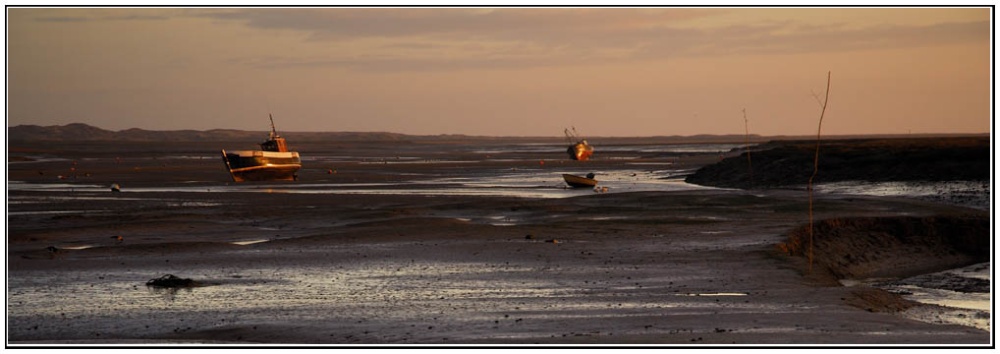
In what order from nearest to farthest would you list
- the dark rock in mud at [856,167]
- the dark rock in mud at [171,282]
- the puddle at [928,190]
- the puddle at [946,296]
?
1. the puddle at [946,296]
2. the dark rock in mud at [171,282]
3. the puddle at [928,190]
4. the dark rock in mud at [856,167]

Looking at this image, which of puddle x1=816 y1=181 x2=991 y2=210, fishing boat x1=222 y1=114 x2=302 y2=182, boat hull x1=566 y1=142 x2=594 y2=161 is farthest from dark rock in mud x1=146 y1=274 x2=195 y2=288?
boat hull x1=566 y1=142 x2=594 y2=161

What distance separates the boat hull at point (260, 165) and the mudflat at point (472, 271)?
18.8 metres

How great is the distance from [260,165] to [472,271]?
44121 millimetres

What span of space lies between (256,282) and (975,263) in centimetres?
1633

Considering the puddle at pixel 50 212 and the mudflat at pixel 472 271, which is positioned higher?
the puddle at pixel 50 212

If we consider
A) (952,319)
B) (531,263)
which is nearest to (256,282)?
(531,263)

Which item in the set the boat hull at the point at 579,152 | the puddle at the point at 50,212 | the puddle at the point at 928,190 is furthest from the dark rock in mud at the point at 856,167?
the boat hull at the point at 579,152

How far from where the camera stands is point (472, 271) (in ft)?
79.2

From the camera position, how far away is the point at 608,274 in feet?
76.0

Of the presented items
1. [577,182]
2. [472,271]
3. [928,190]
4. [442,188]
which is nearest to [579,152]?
[442,188]

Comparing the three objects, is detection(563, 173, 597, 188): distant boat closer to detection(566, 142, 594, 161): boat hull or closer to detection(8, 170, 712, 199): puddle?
detection(8, 170, 712, 199): puddle

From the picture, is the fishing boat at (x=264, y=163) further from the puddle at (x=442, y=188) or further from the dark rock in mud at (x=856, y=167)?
the dark rock in mud at (x=856, y=167)

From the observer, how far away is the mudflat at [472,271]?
17.0 m

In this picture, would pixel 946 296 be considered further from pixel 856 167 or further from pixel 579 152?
pixel 579 152
